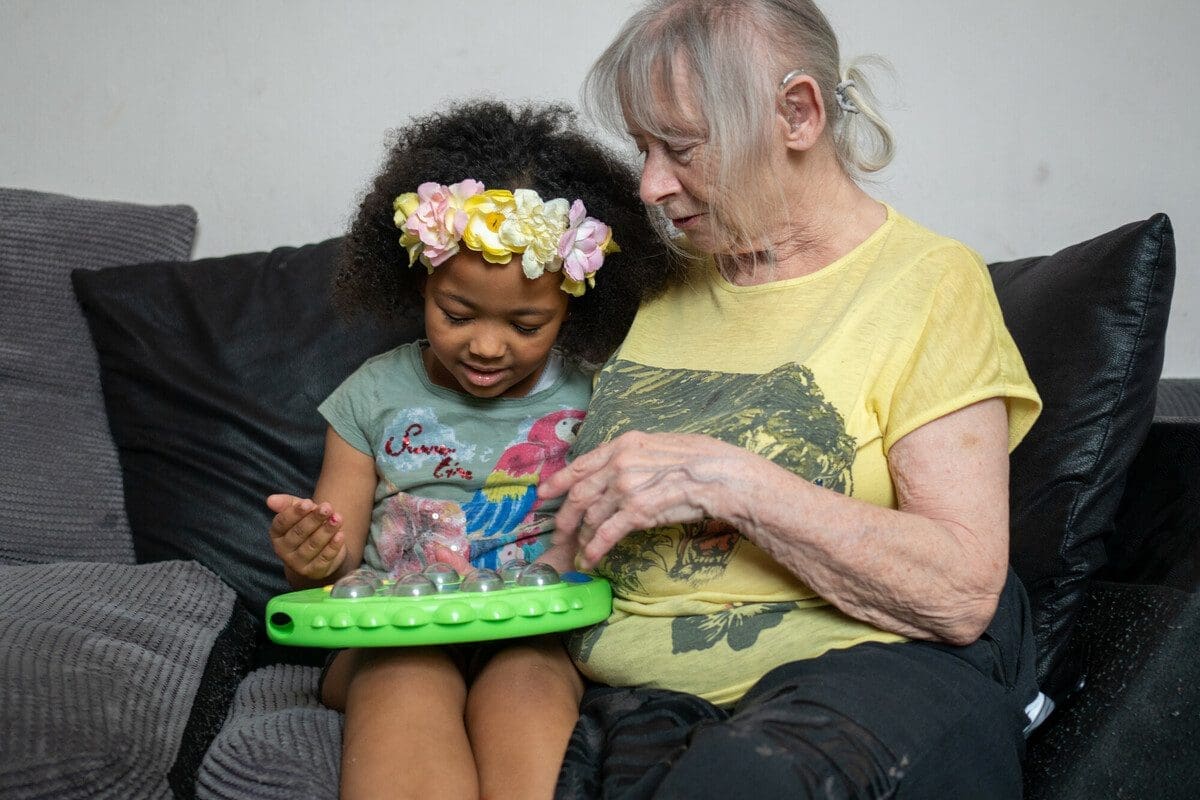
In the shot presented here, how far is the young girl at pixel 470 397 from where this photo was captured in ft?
4.35

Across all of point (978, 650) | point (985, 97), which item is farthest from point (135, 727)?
point (985, 97)

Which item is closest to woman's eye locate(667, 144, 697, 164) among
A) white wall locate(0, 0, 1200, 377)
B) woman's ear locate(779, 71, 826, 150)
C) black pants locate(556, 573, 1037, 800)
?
woman's ear locate(779, 71, 826, 150)

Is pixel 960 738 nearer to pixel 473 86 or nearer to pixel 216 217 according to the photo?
pixel 473 86

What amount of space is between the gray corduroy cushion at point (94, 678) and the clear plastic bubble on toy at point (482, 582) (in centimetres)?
38

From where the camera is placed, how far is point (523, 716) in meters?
1.30

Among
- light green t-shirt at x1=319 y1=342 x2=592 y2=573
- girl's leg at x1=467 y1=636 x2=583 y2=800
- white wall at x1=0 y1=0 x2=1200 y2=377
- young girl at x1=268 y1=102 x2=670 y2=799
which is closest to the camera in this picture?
girl's leg at x1=467 y1=636 x2=583 y2=800

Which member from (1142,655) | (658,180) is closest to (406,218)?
(658,180)

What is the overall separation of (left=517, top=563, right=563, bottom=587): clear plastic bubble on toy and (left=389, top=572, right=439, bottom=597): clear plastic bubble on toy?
0.31 feet

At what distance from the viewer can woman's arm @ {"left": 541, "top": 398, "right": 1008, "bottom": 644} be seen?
1.17m

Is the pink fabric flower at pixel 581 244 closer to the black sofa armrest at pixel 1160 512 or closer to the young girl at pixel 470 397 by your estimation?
the young girl at pixel 470 397

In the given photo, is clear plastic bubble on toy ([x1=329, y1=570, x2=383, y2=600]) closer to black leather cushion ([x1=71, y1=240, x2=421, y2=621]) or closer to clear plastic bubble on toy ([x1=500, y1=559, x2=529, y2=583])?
clear plastic bubble on toy ([x1=500, y1=559, x2=529, y2=583])

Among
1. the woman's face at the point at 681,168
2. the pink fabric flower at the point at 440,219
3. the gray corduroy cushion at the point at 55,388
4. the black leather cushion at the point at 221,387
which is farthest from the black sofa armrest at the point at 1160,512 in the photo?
the gray corduroy cushion at the point at 55,388

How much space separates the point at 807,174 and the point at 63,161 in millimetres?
1586

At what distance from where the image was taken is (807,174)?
4.64 ft
